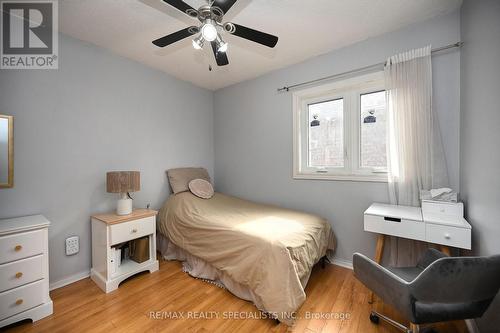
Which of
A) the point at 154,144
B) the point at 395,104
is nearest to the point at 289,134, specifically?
the point at 395,104

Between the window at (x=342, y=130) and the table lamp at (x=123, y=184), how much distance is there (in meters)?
1.90

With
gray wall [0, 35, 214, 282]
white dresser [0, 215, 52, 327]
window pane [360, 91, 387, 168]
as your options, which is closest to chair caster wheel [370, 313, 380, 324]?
window pane [360, 91, 387, 168]

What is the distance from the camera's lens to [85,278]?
212 centimetres

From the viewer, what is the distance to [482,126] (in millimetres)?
1324

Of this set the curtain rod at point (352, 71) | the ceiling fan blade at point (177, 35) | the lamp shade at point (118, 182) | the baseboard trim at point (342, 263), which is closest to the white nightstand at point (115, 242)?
the lamp shade at point (118, 182)

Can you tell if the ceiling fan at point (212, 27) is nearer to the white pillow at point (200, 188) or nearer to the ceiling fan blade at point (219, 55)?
the ceiling fan blade at point (219, 55)

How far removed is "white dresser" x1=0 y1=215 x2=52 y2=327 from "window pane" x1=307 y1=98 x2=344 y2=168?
2.74 meters

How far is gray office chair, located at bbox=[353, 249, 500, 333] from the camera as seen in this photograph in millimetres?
941

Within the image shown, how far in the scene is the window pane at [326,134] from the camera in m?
2.43

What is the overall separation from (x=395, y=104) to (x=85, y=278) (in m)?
3.60

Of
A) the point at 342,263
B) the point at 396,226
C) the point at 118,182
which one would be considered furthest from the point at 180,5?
the point at 342,263

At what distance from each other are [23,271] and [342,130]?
10.4 feet

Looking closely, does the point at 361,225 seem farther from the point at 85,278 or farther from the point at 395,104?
the point at 85,278

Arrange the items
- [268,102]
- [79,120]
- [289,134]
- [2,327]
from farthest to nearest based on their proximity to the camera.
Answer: [268,102] < [289,134] < [79,120] < [2,327]
